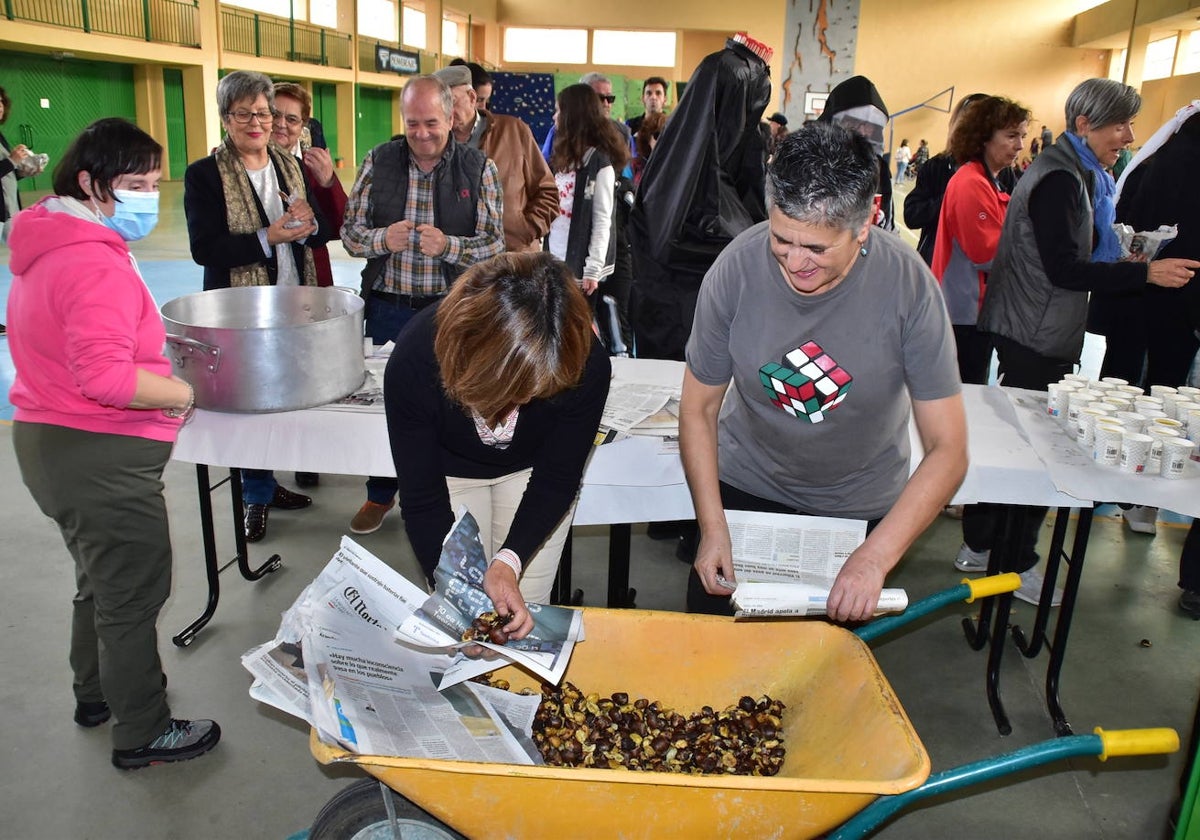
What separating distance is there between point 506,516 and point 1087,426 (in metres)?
1.53

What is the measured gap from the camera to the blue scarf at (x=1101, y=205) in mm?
3000

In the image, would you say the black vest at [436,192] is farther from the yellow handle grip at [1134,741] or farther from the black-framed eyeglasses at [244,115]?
the yellow handle grip at [1134,741]

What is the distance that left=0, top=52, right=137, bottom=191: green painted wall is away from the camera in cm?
1470

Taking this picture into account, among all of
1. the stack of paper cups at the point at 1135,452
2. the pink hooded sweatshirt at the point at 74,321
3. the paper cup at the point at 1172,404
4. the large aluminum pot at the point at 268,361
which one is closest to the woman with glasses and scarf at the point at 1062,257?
the paper cup at the point at 1172,404

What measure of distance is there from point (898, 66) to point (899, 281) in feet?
81.7

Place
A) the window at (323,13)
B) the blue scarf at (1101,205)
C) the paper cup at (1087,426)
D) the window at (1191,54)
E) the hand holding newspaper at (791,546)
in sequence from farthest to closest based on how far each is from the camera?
the window at (323,13) → the window at (1191,54) → the blue scarf at (1101,205) → the paper cup at (1087,426) → the hand holding newspaper at (791,546)

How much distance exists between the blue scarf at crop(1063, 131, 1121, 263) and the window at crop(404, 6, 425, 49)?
24.5 m

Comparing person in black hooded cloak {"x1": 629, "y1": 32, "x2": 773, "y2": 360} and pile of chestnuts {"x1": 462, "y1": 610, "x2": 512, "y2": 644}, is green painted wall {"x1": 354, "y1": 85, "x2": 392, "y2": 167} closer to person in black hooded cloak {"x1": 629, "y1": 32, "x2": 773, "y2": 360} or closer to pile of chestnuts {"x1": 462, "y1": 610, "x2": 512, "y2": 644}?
person in black hooded cloak {"x1": 629, "y1": 32, "x2": 773, "y2": 360}

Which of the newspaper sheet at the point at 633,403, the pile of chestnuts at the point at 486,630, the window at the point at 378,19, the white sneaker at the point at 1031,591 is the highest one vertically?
the window at the point at 378,19

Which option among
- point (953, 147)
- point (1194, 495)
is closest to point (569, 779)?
point (1194, 495)

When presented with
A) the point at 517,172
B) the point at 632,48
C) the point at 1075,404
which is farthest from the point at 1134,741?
the point at 632,48

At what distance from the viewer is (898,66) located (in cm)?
2373

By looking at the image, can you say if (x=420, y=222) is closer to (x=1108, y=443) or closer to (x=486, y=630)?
(x=486, y=630)

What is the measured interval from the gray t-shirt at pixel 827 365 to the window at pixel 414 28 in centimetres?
2552
